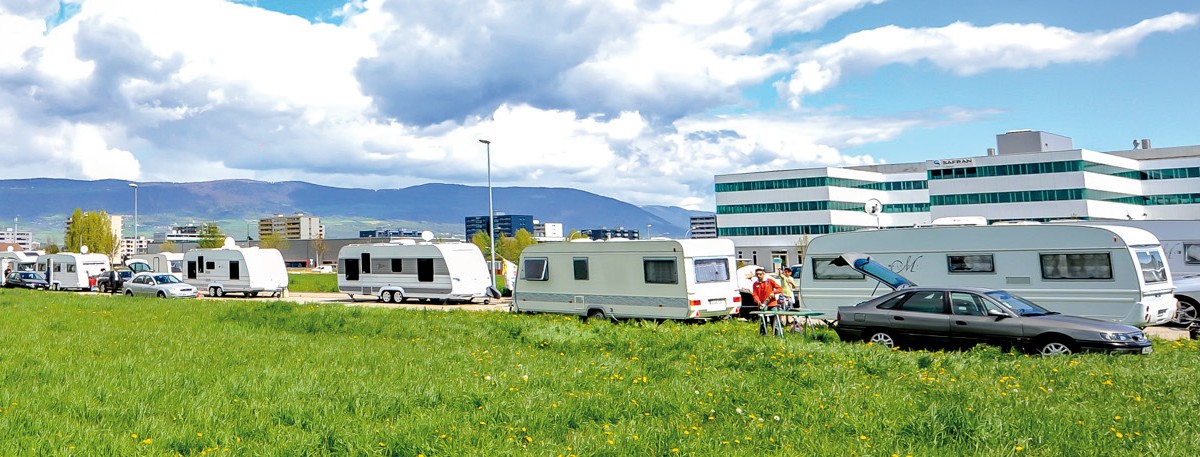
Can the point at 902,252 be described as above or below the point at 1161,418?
above

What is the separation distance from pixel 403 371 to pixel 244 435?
11.0 feet

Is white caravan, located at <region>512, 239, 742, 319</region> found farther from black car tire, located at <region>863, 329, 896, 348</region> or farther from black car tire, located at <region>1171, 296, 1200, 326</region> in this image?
black car tire, located at <region>1171, 296, 1200, 326</region>

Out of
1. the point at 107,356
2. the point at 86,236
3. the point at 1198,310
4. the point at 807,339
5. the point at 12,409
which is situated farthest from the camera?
the point at 86,236

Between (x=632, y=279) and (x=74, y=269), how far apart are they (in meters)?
38.6

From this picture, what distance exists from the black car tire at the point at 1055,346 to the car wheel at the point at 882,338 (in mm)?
2192

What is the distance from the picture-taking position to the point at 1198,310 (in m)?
17.8

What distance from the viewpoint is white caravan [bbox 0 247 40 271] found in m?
49.8

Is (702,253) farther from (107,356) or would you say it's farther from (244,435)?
(244,435)

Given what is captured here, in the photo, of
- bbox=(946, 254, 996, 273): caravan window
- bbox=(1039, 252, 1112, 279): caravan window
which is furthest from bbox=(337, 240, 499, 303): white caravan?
bbox=(1039, 252, 1112, 279): caravan window

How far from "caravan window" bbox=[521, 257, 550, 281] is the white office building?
37.8 metres

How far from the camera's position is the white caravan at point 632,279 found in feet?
64.2

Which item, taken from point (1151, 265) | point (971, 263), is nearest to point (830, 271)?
point (971, 263)

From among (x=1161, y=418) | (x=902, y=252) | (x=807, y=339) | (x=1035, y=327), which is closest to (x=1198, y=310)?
(x=902, y=252)

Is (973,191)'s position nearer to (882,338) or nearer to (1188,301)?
(1188,301)
